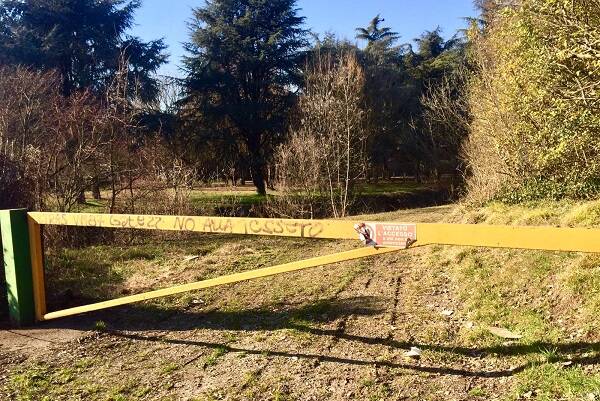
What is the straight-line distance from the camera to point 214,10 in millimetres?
31297

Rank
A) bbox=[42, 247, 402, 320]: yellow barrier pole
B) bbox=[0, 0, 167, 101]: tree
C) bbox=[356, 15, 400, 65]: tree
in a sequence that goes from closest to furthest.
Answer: bbox=[42, 247, 402, 320]: yellow barrier pole
bbox=[0, 0, 167, 101]: tree
bbox=[356, 15, 400, 65]: tree

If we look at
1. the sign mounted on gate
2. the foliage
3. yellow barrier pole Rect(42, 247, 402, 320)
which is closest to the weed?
yellow barrier pole Rect(42, 247, 402, 320)

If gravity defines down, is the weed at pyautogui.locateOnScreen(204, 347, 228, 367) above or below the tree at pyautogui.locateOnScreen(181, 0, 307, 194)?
below

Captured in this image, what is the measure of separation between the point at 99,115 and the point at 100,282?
738 centimetres

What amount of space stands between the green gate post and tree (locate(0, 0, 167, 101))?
1994 cm

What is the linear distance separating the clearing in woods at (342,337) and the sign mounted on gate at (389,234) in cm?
104

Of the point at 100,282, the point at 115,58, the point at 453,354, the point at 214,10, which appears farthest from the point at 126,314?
the point at 214,10

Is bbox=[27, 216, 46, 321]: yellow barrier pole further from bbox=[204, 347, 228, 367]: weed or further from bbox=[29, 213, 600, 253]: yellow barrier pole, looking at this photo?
bbox=[204, 347, 228, 367]: weed

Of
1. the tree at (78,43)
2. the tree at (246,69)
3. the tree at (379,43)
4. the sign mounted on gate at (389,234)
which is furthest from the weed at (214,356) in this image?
the tree at (379,43)

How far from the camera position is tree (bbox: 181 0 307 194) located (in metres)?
30.0

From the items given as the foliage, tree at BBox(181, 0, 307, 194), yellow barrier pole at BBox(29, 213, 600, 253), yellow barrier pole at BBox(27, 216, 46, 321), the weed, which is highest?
tree at BBox(181, 0, 307, 194)

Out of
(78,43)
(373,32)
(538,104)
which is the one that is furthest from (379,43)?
(538,104)

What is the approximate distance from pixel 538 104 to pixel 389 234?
23.9ft

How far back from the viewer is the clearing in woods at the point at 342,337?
11.8 feet
